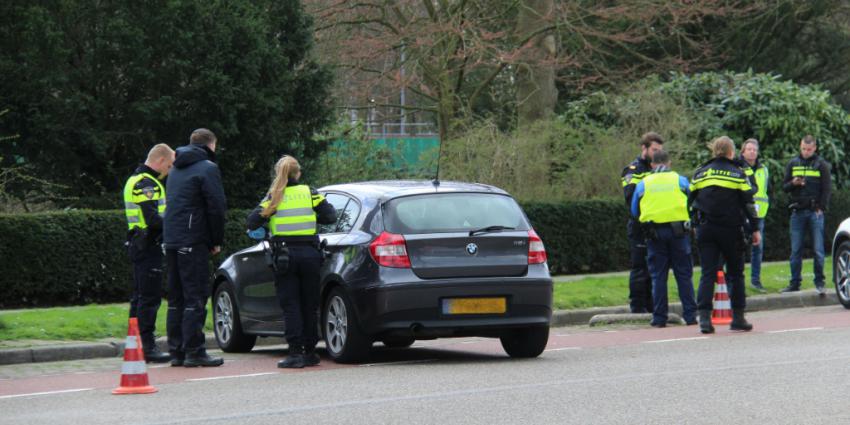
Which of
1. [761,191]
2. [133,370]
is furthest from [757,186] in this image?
[133,370]

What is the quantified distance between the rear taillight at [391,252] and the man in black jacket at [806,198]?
9.21 metres

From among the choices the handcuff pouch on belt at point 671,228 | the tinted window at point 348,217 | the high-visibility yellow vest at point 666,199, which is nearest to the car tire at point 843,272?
the handcuff pouch on belt at point 671,228

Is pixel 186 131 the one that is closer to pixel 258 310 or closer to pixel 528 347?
pixel 258 310

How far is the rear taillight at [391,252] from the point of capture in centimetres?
1218

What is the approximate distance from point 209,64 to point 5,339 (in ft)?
25.7

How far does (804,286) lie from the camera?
68.6ft

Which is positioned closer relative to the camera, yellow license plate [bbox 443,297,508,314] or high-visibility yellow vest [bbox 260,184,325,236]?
yellow license plate [bbox 443,297,508,314]

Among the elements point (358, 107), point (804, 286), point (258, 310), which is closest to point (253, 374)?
point (258, 310)

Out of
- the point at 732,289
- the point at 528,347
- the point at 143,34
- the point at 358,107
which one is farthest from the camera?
the point at 358,107

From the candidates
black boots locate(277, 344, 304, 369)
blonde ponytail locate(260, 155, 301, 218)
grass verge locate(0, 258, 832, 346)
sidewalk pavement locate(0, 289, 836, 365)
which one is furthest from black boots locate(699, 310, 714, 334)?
blonde ponytail locate(260, 155, 301, 218)

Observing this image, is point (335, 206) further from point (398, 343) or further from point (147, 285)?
point (147, 285)

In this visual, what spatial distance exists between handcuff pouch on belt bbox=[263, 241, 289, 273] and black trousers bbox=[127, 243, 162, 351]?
4.24ft

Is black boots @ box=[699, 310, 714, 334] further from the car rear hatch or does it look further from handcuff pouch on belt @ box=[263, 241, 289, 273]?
handcuff pouch on belt @ box=[263, 241, 289, 273]

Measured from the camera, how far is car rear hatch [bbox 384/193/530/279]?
12.2 m
